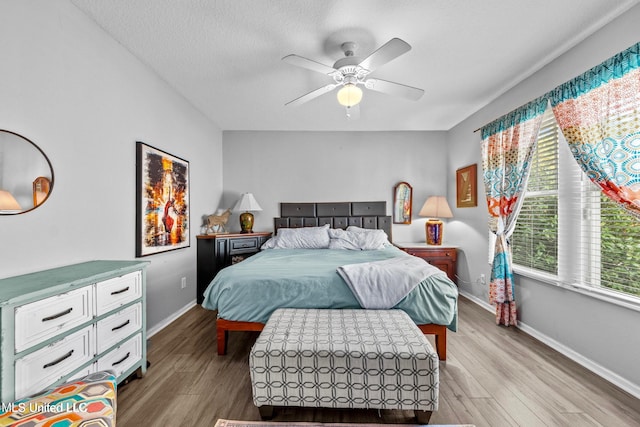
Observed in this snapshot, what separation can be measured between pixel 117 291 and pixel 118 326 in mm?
227

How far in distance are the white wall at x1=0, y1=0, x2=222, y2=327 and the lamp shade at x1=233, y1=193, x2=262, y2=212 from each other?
1.52 metres

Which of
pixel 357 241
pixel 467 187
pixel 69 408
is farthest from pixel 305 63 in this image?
pixel 467 187

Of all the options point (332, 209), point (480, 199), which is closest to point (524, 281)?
point (480, 199)

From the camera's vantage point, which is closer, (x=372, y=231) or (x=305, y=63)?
(x=305, y=63)

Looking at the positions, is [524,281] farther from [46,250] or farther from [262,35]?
[46,250]

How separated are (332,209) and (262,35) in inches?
118

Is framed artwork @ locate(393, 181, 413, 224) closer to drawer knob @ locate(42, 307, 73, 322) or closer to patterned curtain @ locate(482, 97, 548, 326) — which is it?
patterned curtain @ locate(482, 97, 548, 326)

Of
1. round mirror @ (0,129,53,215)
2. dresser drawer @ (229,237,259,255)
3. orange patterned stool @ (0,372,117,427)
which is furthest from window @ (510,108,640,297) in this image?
round mirror @ (0,129,53,215)

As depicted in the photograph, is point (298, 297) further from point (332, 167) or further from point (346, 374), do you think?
point (332, 167)

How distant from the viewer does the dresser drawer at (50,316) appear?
127cm

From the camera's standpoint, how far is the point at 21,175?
1618 mm

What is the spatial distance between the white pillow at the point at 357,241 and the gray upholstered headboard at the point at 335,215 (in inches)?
23.0

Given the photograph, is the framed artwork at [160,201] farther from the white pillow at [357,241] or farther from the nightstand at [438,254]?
the nightstand at [438,254]

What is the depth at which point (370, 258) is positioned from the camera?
3295 mm
